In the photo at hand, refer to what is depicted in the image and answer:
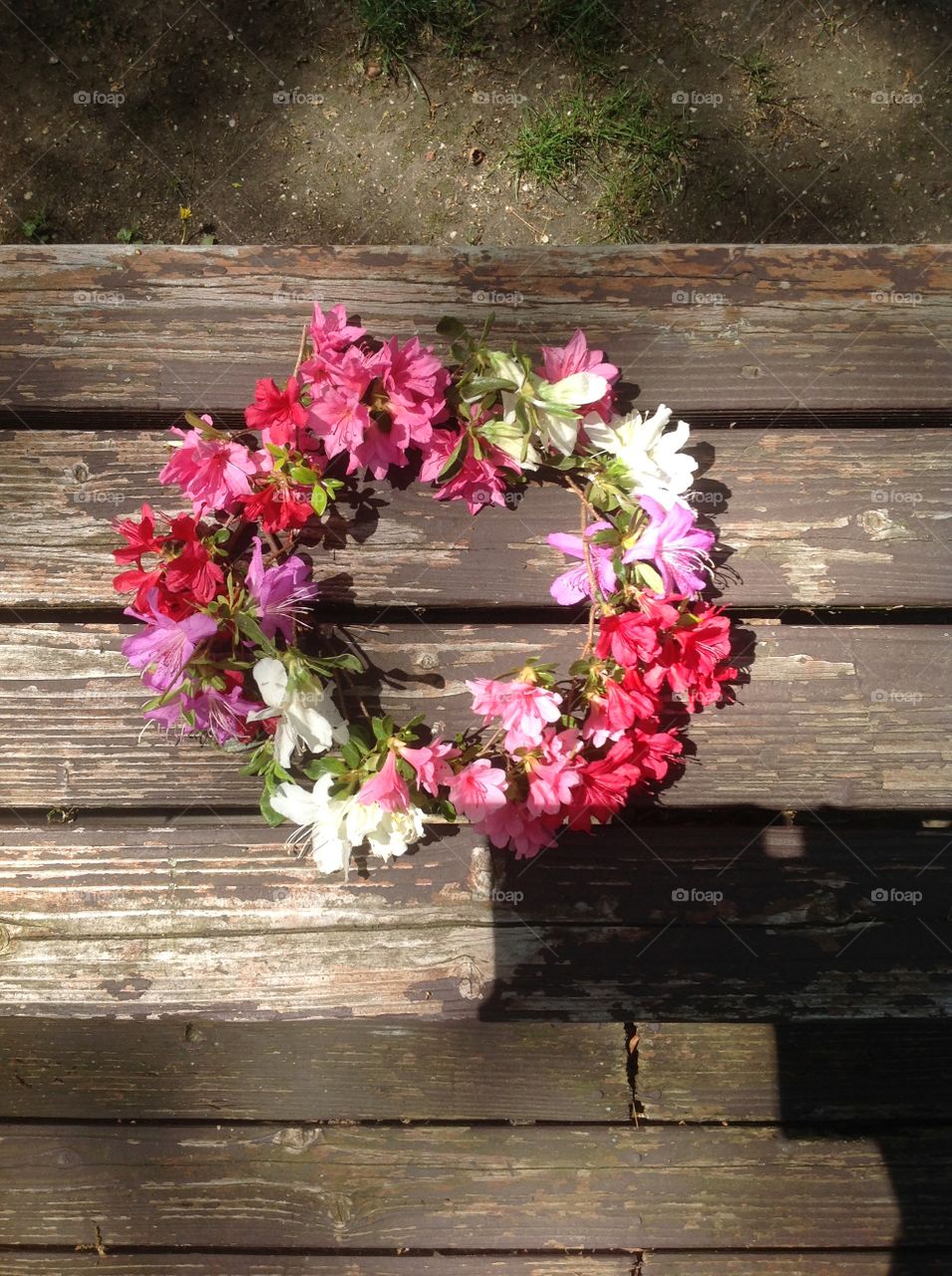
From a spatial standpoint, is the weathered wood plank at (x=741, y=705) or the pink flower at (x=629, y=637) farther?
the weathered wood plank at (x=741, y=705)

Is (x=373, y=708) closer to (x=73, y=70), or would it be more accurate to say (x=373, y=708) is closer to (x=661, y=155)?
Answer: (x=661, y=155)

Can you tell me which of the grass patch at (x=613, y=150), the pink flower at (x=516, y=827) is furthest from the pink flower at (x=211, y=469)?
the grass patch at (x=613, y=150)

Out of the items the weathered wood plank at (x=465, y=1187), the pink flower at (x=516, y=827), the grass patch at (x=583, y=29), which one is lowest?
the weathered wood plank at (x=465, y=1187)

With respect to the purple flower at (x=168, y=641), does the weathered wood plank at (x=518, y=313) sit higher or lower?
higher

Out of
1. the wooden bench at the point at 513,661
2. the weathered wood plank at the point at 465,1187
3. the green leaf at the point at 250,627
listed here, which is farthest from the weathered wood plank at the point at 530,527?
the weathered wood plank at the point at 465,1187

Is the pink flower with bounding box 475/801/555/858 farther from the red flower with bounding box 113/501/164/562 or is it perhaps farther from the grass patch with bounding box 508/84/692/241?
the grass patch with bounding box 508/84/692/241

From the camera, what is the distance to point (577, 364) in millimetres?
1485

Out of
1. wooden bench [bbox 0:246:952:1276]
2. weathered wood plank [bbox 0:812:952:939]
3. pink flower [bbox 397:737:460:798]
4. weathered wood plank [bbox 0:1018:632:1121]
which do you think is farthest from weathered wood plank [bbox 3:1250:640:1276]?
pink flower [bbox 397:737:460:798]

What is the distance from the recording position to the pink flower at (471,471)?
150 cm

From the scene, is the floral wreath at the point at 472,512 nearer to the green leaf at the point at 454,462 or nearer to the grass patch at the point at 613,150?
the green leaf at the point at 454,462

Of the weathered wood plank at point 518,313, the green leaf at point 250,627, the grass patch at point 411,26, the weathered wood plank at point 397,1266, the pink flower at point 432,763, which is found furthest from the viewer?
the grass patch at point 411,26

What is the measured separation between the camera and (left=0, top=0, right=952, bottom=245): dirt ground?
2439mm

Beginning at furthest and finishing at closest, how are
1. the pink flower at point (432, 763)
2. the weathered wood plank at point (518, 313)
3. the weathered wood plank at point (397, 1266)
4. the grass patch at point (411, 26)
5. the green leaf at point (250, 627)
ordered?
the grass patch at point (411, 26) → the weathered wood plank at point (397, 1266) → the weathered wood plank at point (518, 313) → the pink flower at point (432, 763) → the green leaf at point (250, 627)

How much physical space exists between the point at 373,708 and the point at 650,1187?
1282 mm
